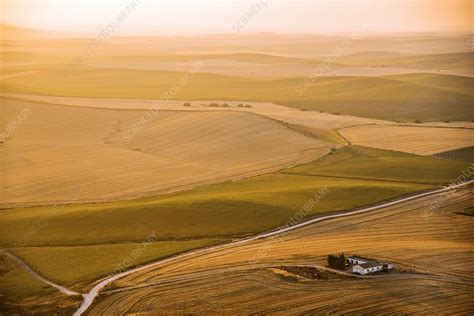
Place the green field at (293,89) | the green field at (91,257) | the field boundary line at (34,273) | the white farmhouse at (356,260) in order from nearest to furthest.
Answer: the field boundary line at (34,273)
the green field at (91,257)
the white farmhouse at (356,260)
the green field at (293,89)

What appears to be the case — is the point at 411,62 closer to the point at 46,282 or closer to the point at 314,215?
the point at 314,215

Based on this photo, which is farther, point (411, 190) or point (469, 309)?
point (411, 190)

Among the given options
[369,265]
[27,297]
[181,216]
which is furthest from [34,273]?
[369,265]

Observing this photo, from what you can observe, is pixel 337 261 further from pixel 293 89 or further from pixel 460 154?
pixel 293 89

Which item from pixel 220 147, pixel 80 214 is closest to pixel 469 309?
pixel 80 214

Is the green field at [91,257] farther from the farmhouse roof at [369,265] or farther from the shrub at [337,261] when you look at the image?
the farmhouse roof at [369,265]

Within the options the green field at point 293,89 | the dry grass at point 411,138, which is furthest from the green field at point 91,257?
the green field at point 293,89

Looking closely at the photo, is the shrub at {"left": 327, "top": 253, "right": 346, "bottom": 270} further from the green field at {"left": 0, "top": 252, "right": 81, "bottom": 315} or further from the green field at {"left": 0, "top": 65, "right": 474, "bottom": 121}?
the green field at {"left": 0, "top": 65, "right": 474, "bottom": 121}
